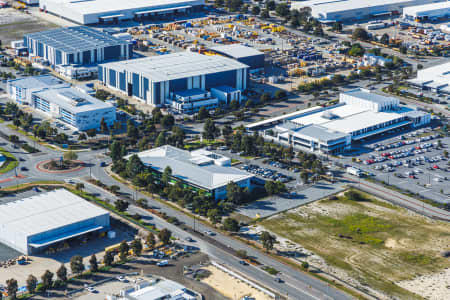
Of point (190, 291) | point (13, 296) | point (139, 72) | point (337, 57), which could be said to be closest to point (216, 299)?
point (190, 291)

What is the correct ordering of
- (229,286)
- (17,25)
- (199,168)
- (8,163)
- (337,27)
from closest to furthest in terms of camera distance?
(229,286) < (199,168) < (8,163) < (17,25) < (337,27)

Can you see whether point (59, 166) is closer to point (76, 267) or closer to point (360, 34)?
point (76, 267)

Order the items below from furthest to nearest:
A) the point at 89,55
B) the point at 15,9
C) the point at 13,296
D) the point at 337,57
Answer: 1. the point at 15,9
2. the point at 337,57
3. the point at 89,55
4. the point at 13,296

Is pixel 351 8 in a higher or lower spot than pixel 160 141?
higher

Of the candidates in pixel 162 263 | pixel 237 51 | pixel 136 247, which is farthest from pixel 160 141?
pixel 237 51

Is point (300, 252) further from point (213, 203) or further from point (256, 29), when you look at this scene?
point (256, 29)
